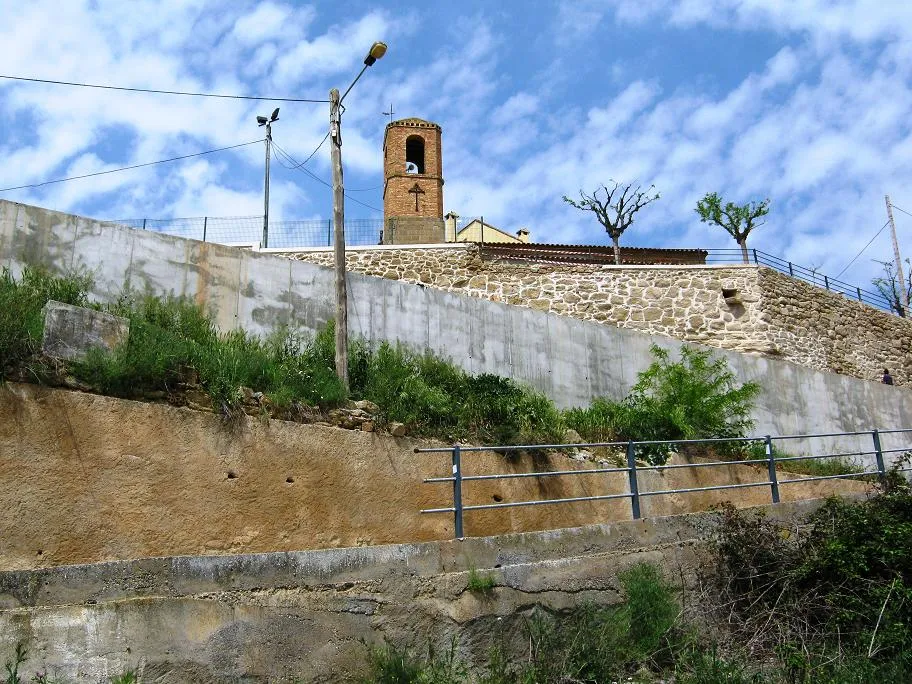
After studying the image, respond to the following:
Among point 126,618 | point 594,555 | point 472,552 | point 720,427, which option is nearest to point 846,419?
point 720,427

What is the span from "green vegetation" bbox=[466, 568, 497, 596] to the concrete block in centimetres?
424

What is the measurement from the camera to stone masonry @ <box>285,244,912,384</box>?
70.2 ft

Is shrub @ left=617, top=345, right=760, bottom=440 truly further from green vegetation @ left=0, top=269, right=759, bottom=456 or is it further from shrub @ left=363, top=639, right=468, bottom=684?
shrub @ left=363, top=639, right=468, bottom=684

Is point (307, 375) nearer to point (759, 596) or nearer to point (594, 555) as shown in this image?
point (594, 555)

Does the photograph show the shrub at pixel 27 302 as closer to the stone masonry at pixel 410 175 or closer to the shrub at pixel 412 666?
the shrub at pixel 412 666

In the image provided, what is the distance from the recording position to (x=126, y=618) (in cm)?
620

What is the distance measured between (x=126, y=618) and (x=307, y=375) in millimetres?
5003

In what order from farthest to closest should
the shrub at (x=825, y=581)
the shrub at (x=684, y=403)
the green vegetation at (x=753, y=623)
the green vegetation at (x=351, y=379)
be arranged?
the shrub at (x=684, y=403), the green vegetation at (x=351, y=379), the shrub at (x=825, y=581), the green vegetation at (x=753, y=623)

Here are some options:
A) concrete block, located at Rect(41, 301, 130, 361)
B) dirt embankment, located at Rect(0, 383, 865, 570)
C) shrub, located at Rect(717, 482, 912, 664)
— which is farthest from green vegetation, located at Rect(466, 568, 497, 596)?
concrete block, located at Rect(41, 301, 130, 361)

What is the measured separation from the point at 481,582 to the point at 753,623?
3.17 m

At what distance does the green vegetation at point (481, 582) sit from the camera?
7758 millimetres

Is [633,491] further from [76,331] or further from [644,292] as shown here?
[644,292]

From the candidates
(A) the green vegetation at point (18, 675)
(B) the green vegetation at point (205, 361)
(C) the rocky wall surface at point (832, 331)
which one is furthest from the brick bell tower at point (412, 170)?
(A) the green vegetation at point (18, 675)

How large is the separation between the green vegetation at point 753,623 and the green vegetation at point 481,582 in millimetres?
490
